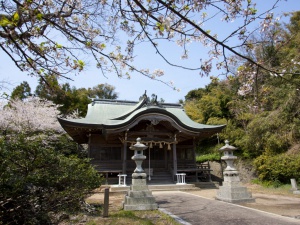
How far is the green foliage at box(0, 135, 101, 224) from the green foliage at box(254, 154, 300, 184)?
38.6ft

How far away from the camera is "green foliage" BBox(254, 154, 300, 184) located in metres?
11.9

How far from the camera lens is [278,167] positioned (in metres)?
12.5

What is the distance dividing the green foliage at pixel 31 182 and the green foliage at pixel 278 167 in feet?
38.6

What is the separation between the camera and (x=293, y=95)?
12.5 meters

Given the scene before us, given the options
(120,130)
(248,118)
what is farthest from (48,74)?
(248,118)

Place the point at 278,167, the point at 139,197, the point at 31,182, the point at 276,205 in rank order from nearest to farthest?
the point at 31,182, the point at 139,197, the point at 276,205, the point at 278,167

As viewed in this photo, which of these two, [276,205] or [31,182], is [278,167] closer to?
[276,205]

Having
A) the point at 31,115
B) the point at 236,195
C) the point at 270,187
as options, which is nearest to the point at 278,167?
the point at 270,187

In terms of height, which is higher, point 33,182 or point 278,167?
point 278,167

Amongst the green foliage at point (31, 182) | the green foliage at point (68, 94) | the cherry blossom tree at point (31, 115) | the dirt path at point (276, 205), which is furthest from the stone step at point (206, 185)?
A: the green foliage at point (31, 182)

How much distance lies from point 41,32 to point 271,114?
13.9 metres

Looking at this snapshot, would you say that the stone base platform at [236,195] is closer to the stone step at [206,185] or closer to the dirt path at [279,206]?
the dirt path at [279,206]

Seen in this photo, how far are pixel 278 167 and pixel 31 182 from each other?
41.6ft

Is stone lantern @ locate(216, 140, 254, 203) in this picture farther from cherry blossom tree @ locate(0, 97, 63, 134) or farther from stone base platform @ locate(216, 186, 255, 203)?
cherry blossom tree @ locate(0, 97, 63, 134)
